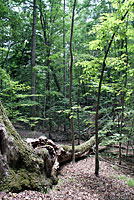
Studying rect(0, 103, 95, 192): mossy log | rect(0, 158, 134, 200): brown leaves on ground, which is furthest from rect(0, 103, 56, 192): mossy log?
rect(0, 158, 134, 200): brown leaves on ground

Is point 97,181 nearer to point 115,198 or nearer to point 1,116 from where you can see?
point 115,198

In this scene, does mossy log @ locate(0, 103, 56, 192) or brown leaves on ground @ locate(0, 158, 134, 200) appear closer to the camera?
mossy log @ locate(0, 103, 56, 192)

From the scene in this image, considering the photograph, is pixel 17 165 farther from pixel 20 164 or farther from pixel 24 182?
pixel 24 182

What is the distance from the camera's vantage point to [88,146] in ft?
25.1

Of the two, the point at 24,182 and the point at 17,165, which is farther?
the point at 17,165

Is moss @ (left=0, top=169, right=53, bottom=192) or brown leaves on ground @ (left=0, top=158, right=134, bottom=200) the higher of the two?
moss @ (left=0, top=169, right=53, bottom=192)

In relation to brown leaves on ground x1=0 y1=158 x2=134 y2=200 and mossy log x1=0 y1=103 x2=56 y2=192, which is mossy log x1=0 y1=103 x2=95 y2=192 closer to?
mossy log x1=0 y1=103 x2=56 y2=192

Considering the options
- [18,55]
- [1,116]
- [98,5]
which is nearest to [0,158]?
[1,116]

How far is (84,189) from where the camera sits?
12.3ft

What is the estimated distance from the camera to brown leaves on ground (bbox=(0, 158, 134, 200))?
9.28 feet

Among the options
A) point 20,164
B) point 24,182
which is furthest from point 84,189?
point 20,164

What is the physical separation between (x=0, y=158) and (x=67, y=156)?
3654 mm

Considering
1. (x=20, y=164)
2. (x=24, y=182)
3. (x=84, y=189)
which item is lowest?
(x=84, y=189)

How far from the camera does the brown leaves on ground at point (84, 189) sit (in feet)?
9.28
